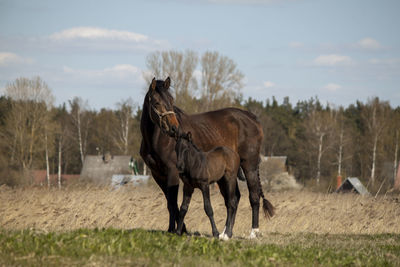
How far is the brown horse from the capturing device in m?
9.75

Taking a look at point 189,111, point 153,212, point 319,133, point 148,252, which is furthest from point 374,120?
point 148,252

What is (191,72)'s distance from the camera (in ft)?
207

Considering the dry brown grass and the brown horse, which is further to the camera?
the dry brown grass

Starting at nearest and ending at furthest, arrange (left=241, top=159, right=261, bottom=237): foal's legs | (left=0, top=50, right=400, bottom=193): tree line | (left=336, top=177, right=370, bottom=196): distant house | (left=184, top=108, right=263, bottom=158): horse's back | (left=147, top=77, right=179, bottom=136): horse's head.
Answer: (left=147, top=77, right=179, bottom=136): horse's head
(left=184, top=108, right=263, bottom=158): horse's back
(left=241, top=159, right=261, bottom=237): foal's legs
(left=336, top=177, right=370, bottom=196): distant house
(left=0, top=50, right=400, bottom=193): tree line

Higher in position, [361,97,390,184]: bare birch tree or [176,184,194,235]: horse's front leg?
[361,97,390,184]: bare birch tree

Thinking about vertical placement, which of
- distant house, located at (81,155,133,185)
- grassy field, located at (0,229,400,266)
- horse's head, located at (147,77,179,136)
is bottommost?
distant house, located at (81,155,133,185)

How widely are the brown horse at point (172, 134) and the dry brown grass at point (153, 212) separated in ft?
6.44

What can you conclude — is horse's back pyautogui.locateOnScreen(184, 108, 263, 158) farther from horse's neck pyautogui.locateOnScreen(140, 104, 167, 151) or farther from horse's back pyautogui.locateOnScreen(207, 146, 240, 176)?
horse's back pyautogui.locateOnScreen(207, 146, 240, 176)

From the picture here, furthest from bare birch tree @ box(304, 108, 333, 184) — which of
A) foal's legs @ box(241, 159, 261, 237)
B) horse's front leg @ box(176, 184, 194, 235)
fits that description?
horse's front leg @ box(176, 184, 194, 235)

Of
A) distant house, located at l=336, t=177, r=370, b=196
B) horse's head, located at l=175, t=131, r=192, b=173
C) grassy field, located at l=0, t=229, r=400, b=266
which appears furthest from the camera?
distant house, located at l=336, t=177, r=370, b=196

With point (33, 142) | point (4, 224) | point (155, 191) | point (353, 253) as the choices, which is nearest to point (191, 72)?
point (33, 142)

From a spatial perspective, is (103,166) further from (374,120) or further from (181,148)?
(181,148)

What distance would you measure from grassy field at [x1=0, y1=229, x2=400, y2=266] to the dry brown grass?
440 centimetres

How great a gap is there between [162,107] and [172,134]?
1.73 feet
